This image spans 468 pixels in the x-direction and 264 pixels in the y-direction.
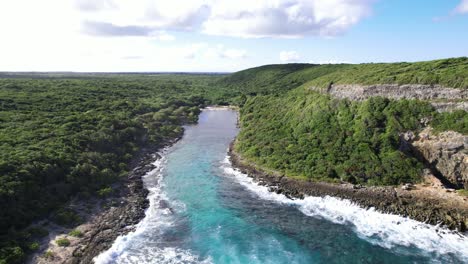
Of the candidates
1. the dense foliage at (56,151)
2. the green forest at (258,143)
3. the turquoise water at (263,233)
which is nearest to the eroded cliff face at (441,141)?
the green forest at (258,143)

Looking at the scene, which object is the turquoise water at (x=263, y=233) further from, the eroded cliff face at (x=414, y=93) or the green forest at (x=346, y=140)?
the eroded cliff face at (x=414, y=93)

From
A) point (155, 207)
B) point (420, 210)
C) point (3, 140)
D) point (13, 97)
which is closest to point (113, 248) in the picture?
point (155, 207)

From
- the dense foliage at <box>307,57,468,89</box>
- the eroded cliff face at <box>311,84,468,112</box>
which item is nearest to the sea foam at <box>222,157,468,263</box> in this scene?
the eroded cliff face at <box>311,84,468,112</box>

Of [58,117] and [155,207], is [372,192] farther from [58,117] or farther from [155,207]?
[58,117]

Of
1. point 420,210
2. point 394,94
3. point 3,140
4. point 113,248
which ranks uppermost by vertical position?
point 394,94

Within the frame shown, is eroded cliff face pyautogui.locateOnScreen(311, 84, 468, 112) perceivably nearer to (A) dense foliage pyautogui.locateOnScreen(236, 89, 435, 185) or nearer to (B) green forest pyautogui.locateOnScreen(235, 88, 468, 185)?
(B) green forest pyautogui.locateOnScreen(235, 88, 468, 185)

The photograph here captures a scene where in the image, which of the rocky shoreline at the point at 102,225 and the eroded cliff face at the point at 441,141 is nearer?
the rocky shoreline at the point at 102,225
